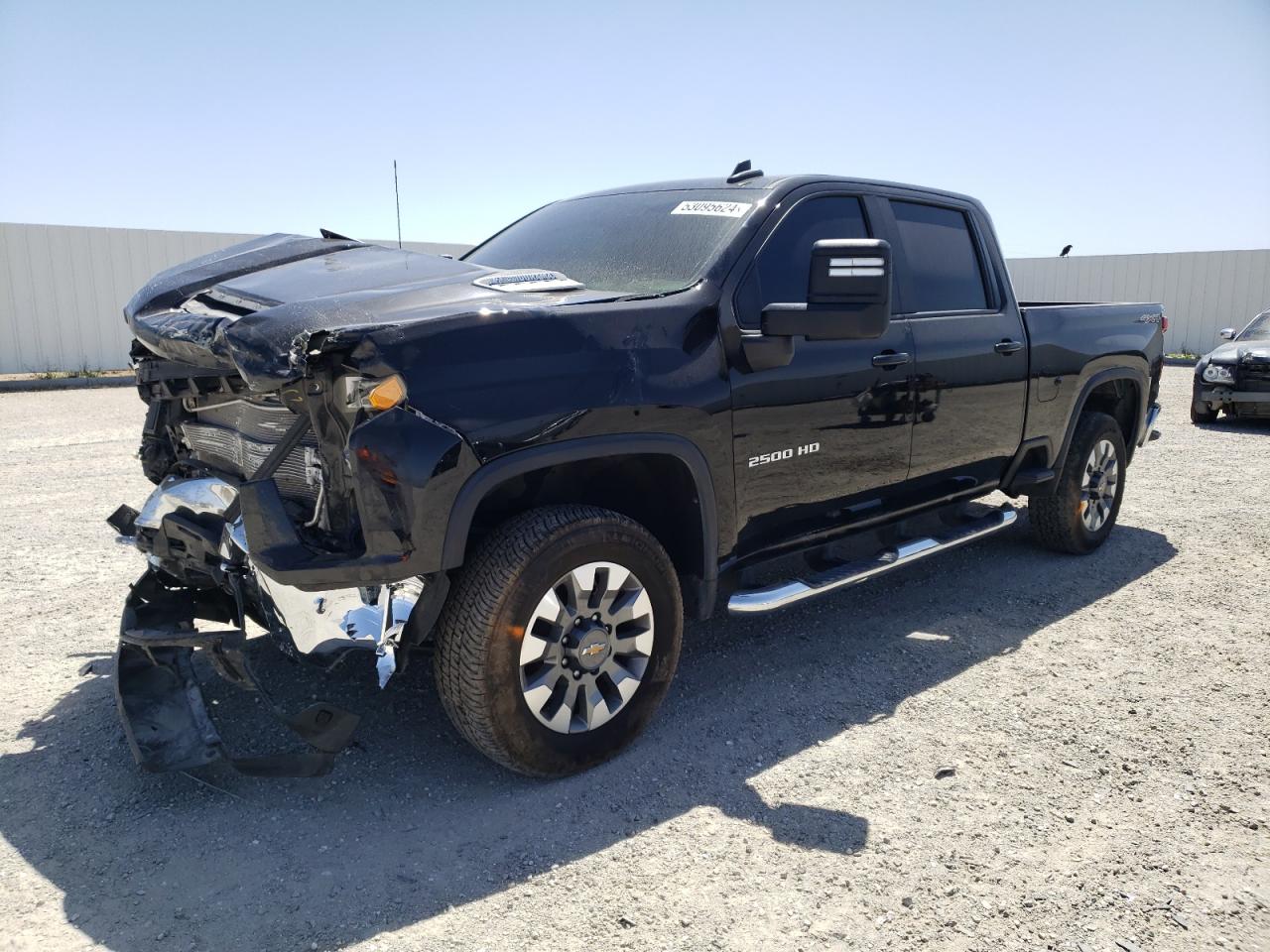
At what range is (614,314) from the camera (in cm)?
310

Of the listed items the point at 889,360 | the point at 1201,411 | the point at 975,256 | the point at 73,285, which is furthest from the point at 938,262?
the point at 73,285

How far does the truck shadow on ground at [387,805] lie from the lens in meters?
2.56

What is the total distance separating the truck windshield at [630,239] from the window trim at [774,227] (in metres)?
0.11

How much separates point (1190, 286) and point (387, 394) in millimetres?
24285

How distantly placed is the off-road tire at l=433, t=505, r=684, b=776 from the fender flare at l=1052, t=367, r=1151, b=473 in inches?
130

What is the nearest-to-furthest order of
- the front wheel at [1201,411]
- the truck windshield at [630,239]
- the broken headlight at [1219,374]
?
the truck windshield at [630,239] → the broken headlight at [1219,374] → the front wheel at [1201,411]

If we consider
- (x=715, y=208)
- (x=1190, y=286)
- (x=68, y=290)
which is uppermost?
(x=68, y=290)

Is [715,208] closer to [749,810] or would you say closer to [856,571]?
[856,571]

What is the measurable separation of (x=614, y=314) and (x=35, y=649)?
304 cm

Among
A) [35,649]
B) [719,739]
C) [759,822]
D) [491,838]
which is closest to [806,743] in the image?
[719,739]

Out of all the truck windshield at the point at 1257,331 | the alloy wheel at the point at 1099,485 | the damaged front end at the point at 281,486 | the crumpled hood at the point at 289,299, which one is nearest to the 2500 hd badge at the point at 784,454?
the crumpled hood at the point at 289,299

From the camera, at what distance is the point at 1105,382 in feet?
18.9

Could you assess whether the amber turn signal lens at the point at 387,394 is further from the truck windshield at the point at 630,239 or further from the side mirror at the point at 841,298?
the side mirror at the point at 841,298

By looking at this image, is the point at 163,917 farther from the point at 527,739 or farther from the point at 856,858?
the point at 856,858
